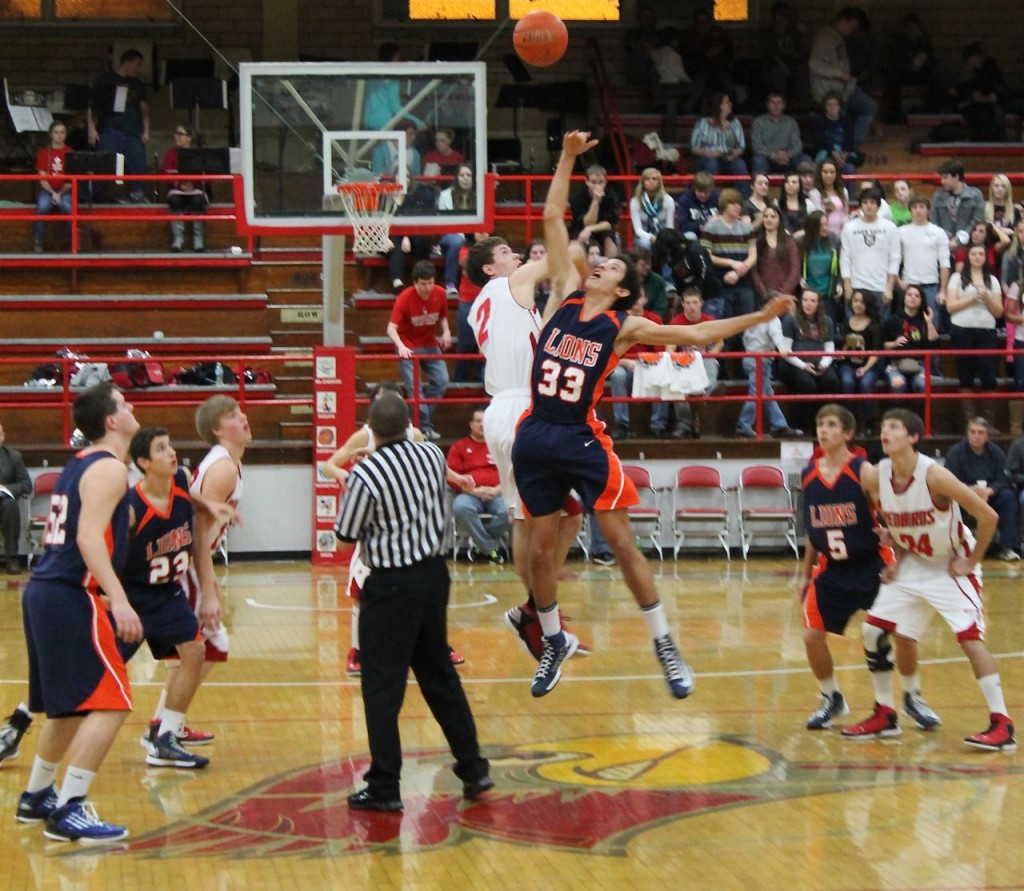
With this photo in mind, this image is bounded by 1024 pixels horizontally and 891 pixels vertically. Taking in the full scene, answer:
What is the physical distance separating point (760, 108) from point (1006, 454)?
24.6 ft

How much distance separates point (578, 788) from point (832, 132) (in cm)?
1465

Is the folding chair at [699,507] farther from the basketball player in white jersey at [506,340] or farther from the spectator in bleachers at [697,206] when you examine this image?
the basketball player in white jersey at [506,340]

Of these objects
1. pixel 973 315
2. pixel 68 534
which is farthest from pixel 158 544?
pixel 973 315

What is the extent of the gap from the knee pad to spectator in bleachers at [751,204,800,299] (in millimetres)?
8530

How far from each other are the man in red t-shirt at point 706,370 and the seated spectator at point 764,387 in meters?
0.37

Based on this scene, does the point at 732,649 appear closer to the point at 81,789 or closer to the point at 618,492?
the point at 618,492

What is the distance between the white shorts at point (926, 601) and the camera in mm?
8289

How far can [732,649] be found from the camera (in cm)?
1109

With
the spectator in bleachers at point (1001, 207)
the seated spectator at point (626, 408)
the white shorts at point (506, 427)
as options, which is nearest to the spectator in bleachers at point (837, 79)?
the spectator in bleachers at point (1001, 207)

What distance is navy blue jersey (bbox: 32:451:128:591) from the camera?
6.60 metres

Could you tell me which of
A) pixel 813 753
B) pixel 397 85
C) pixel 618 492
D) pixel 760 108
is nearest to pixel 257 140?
pixel 397 85

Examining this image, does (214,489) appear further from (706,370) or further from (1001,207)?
(1001,207)

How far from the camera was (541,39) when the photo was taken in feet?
31.8

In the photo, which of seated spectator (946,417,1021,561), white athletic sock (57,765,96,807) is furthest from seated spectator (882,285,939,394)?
white athletic sock (57,765,96,807)
